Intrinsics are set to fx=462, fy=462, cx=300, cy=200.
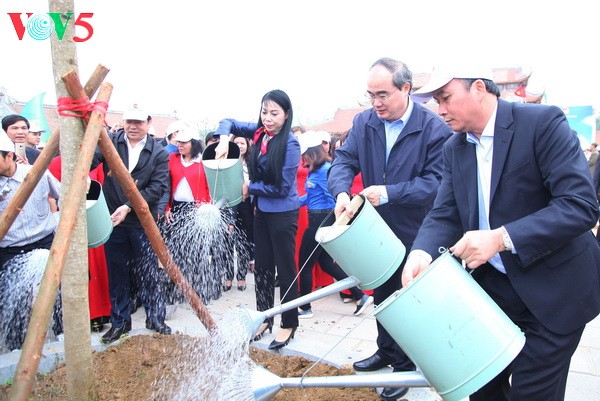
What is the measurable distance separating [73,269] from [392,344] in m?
1.96

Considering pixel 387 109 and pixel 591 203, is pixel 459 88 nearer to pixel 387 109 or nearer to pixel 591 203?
pixel 591 203

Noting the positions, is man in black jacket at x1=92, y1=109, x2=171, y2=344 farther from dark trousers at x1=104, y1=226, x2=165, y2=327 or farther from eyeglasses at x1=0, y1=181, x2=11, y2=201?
eyeglasses at x1=0, y1=181, x2=11, y2=201

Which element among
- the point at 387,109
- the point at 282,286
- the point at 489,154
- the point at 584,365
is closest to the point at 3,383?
the point at 282,286

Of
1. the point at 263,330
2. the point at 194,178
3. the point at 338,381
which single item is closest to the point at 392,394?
the point at 338,381

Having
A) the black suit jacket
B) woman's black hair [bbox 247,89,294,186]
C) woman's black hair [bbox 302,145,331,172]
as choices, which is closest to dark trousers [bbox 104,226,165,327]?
woman's black hair [bbox 247,89,294,186]

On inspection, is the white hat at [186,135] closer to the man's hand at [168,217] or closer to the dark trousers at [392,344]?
the man's hand at [168,217]

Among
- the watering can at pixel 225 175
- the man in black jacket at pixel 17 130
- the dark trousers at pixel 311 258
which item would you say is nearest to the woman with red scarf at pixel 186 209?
the watering can at pixel 225 175

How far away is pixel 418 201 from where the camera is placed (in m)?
2.75

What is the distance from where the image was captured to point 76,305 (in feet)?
7.72

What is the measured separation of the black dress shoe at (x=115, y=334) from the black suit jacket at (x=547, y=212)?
9.29ft

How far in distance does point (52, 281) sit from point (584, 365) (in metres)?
3.74

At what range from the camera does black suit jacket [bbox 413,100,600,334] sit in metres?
1.64

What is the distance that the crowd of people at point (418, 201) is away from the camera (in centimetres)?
174

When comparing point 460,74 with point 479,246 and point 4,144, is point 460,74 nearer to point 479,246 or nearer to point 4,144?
point 479,246
